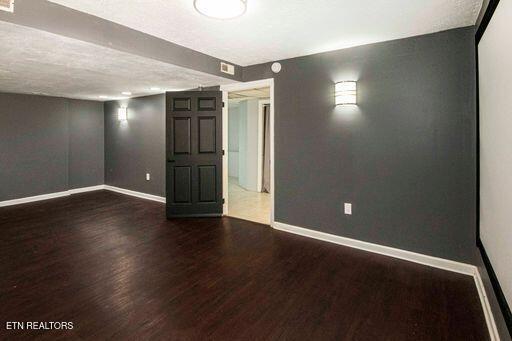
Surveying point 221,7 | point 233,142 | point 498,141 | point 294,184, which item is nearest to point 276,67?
point 294,184

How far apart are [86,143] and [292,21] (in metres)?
5.75

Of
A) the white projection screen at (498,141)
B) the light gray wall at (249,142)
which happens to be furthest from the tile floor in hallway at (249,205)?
the white projection screen at (498,141)

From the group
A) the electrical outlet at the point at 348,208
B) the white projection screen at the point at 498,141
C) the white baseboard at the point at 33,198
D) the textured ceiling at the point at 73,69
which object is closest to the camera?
the white projection screen at the point at 498,141

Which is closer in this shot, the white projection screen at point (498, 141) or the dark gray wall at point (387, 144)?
the white projection screen at point (498, 141)

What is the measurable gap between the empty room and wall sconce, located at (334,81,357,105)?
0.01 metres

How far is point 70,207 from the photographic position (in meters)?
4.96

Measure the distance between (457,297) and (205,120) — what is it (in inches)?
145

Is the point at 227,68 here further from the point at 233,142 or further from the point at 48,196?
the point at 233,142

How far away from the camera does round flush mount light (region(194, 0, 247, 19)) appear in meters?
1.86

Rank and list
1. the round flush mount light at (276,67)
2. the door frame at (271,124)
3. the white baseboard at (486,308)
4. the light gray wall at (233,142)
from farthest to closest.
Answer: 1. the light gray wall at (233,142)
2. the door frame at (271,124)
3. the round flush mount light at (276,67)
4. the white baseboard at (486,308)

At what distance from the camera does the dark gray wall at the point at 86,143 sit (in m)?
6.05

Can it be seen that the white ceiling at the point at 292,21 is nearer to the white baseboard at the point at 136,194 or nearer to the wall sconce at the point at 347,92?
the wall sconce at the point at 347,92

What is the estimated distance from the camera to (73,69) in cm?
330

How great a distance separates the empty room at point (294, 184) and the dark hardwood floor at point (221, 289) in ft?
0.06
